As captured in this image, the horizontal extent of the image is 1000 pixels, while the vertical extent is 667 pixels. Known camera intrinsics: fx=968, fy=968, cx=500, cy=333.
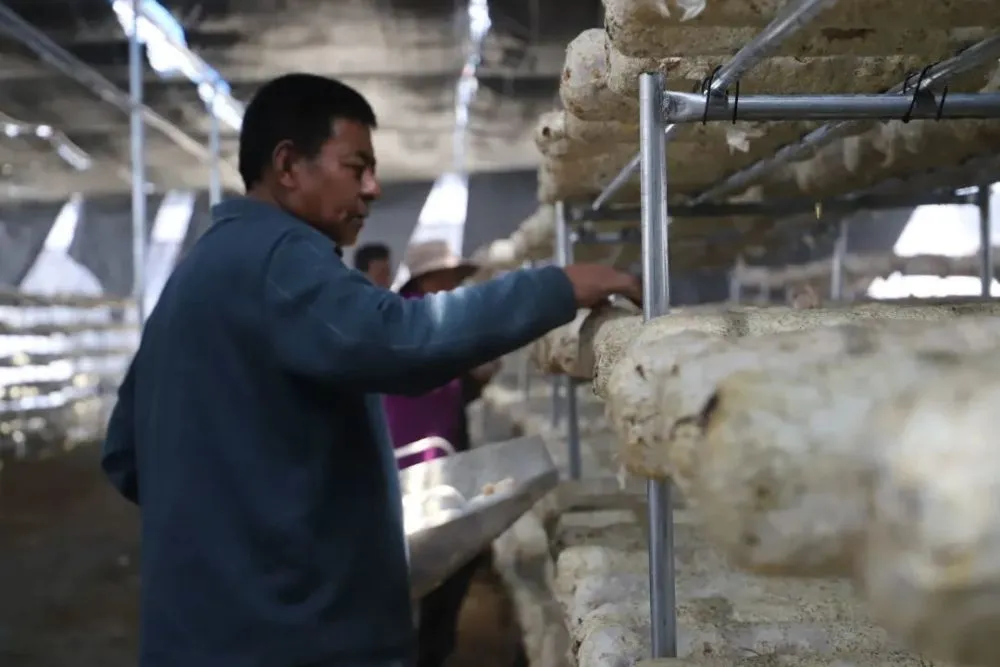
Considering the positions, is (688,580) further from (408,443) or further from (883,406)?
(408,443)

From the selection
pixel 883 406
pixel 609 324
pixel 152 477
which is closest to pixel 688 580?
pixel 609 324

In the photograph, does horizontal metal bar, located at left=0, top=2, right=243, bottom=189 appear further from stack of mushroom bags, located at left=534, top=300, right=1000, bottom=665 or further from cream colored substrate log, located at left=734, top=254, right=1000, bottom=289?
stack of mushroom bags, located at left=534, top=300, right=1000, bottom=665

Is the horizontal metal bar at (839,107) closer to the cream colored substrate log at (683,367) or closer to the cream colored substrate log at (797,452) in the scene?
the cream colored substrate log at (683,367)

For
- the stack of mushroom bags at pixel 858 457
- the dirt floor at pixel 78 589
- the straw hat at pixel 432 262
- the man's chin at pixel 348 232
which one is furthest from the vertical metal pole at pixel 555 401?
the stack of mushroom bags at pixel 858 457

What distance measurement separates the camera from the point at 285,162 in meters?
1.31

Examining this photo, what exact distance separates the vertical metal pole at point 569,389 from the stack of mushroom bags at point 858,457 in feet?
4.19

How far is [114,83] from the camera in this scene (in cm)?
564

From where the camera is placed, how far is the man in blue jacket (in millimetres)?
1096

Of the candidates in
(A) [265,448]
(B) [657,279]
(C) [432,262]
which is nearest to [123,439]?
(A) [265,448]

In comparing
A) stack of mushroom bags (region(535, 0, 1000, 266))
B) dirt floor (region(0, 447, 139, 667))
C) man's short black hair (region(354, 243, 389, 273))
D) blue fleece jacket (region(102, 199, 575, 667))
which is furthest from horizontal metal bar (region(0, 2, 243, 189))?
blue fleece jacket (region(102, 199, 575, 667))

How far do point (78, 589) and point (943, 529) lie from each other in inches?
151

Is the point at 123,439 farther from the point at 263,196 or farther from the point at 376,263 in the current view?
the point at 376,263

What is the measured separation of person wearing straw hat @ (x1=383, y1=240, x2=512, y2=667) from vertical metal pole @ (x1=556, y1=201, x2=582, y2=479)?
366 mm

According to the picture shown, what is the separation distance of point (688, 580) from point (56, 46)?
4673 mm
